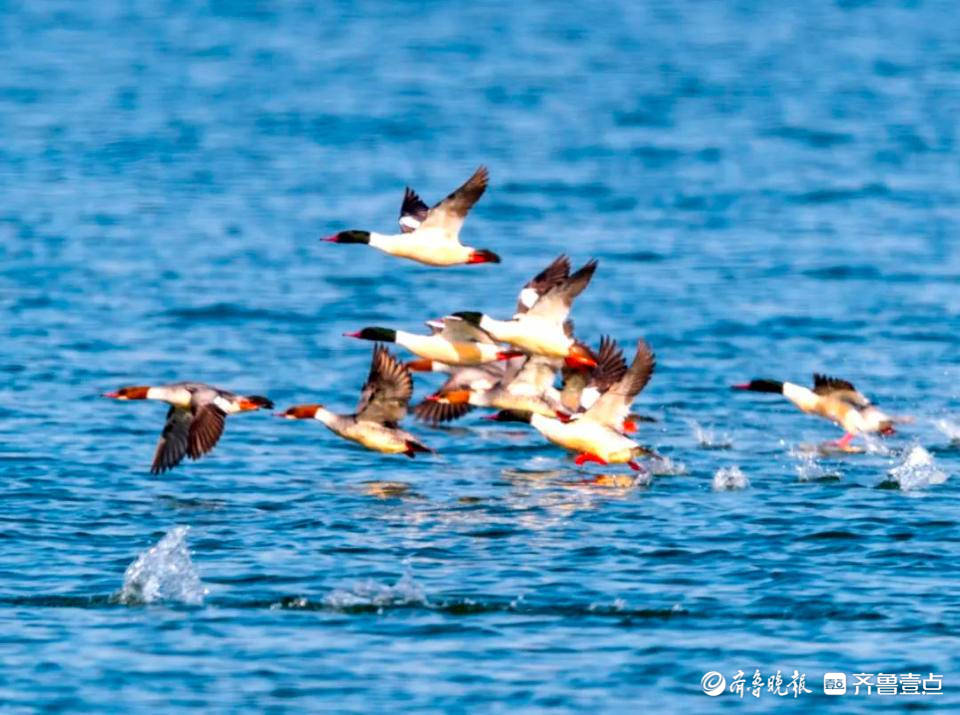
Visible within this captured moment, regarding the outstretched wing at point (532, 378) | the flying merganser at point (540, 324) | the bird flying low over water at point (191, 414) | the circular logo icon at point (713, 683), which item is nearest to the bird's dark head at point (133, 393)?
the bird flying low over water at point (191, 414)

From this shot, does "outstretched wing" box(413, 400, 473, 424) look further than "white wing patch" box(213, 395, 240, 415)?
Yes

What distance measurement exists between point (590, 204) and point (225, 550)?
19369 mm

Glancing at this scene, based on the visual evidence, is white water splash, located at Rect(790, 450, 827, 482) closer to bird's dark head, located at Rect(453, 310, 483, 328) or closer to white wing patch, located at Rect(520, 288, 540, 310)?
white wing patch, located at Rect(520, 288, 540, 310)

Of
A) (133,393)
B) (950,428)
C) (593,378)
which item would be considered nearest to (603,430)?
(593,378)

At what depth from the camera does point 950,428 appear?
63.0ft

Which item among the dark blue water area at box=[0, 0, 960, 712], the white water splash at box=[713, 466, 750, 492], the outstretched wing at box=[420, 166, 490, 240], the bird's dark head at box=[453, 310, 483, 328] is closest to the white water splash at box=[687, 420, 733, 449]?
the dark blue water area at box=[0, 0, 960, 712]

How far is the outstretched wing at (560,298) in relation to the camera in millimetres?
16719

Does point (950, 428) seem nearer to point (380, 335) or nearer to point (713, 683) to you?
point (380, 335)

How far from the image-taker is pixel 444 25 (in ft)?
212

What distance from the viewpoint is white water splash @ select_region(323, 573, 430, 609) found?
13297 mm

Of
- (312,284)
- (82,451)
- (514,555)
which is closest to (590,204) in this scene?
(312,284)

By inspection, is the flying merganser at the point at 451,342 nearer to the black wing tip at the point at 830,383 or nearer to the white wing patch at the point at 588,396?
the white wing patch at the point at 588,396

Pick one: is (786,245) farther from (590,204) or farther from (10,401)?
(10,401)

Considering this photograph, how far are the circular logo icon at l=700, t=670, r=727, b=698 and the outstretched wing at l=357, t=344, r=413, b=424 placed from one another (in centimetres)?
510
